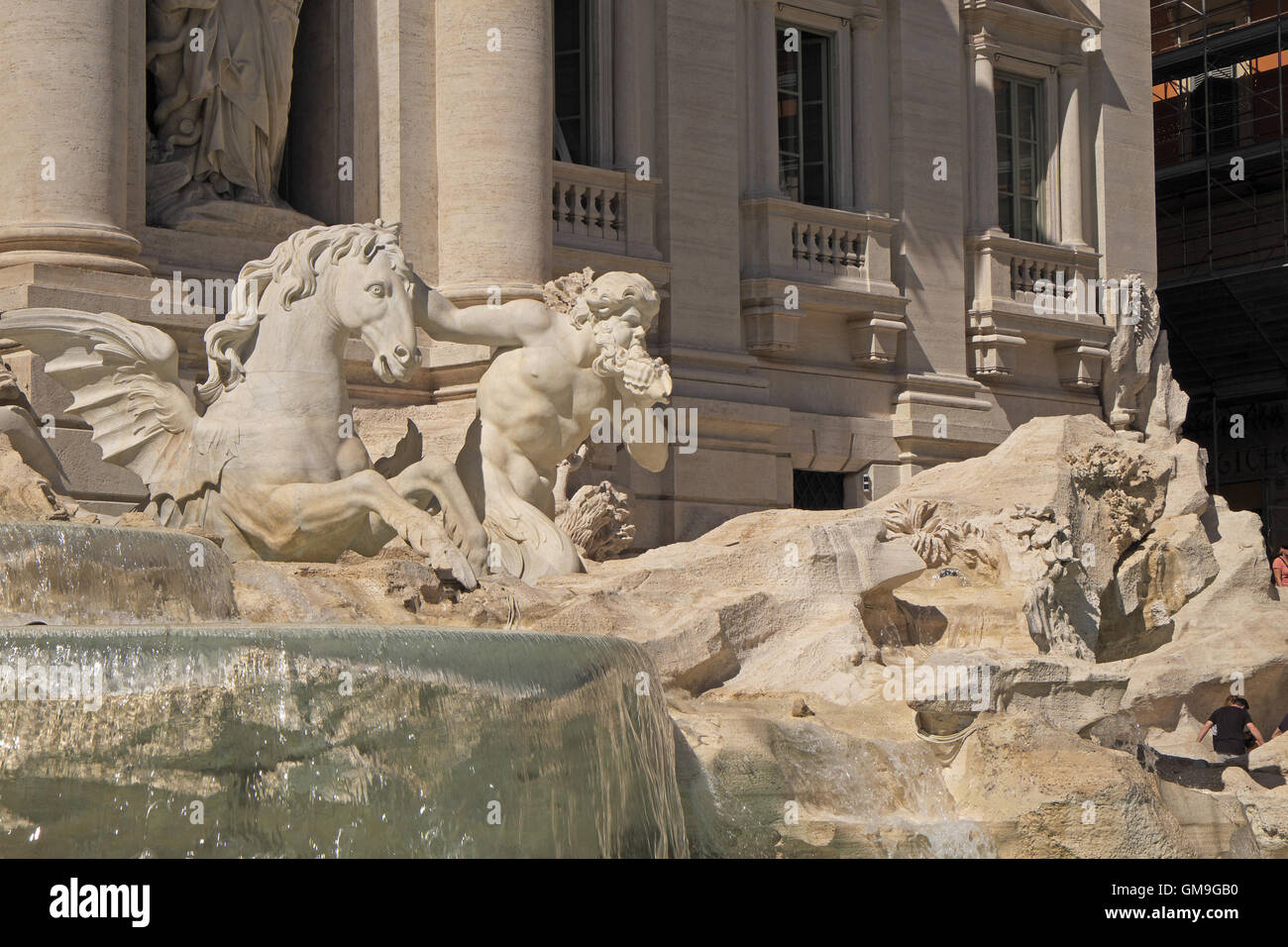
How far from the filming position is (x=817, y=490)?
800 inches

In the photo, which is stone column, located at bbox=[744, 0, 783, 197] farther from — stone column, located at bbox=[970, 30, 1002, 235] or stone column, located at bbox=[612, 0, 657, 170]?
stone column, located at bbox=[970, 30, 1002, 235]

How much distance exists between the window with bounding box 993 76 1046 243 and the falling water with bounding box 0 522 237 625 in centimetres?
1477

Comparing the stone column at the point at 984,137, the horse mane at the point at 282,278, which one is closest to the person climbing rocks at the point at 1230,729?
the horse mane at the point at 282,278

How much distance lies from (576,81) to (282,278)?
821cm

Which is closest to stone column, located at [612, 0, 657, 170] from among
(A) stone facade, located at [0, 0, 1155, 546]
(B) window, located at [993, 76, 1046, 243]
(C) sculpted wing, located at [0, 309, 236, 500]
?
(A) stone facade, located at [0, 0, 1155, 546]

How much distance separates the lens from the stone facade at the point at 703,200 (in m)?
13.5

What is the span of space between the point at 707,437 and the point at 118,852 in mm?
11793

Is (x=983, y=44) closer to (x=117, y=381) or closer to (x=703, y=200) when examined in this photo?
(x=703, y=200)

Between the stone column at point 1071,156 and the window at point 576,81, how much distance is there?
266 inches

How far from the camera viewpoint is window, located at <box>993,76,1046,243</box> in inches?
901

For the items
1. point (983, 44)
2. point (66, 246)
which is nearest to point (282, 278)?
point (66, 246)

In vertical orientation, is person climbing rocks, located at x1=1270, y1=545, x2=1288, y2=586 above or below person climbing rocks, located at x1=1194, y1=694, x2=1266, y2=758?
above

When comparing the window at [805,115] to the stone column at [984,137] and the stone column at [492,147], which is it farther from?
the stone column at [492,147]
